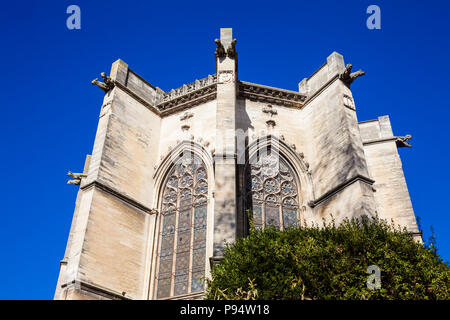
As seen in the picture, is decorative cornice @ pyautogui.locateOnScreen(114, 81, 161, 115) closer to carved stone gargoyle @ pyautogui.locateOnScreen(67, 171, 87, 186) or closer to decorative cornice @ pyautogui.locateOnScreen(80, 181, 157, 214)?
carved stone gargoyle @ pyautogui.locateOnScreen(67, 171, 87, 186)

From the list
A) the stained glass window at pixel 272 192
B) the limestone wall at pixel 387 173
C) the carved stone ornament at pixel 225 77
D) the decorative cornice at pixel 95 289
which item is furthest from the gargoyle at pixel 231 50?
the decorative cornice at pixel 95 289

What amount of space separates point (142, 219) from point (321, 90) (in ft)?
21.3

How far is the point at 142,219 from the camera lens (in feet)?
40.8

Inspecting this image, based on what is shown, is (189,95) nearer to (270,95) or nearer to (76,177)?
(270,95)

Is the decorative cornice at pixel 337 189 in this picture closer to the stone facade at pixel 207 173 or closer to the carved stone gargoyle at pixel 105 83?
the stone facade at pixel 207 173

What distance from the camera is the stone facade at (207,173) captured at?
428 inches

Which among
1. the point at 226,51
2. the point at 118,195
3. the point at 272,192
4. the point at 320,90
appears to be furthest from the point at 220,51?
the point at 118,195

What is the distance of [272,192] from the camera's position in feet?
41.5

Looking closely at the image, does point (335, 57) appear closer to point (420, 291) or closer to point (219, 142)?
point (219, 142)

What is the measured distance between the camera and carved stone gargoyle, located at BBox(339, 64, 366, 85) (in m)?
13.0

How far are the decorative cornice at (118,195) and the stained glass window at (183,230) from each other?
19.9 inches

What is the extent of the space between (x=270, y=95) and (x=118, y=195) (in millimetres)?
5589

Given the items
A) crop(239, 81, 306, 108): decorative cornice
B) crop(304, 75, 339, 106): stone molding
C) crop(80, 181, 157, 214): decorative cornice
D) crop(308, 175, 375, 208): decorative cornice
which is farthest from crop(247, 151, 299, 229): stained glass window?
crop(80, 181, 157, 214): decorative cornice
